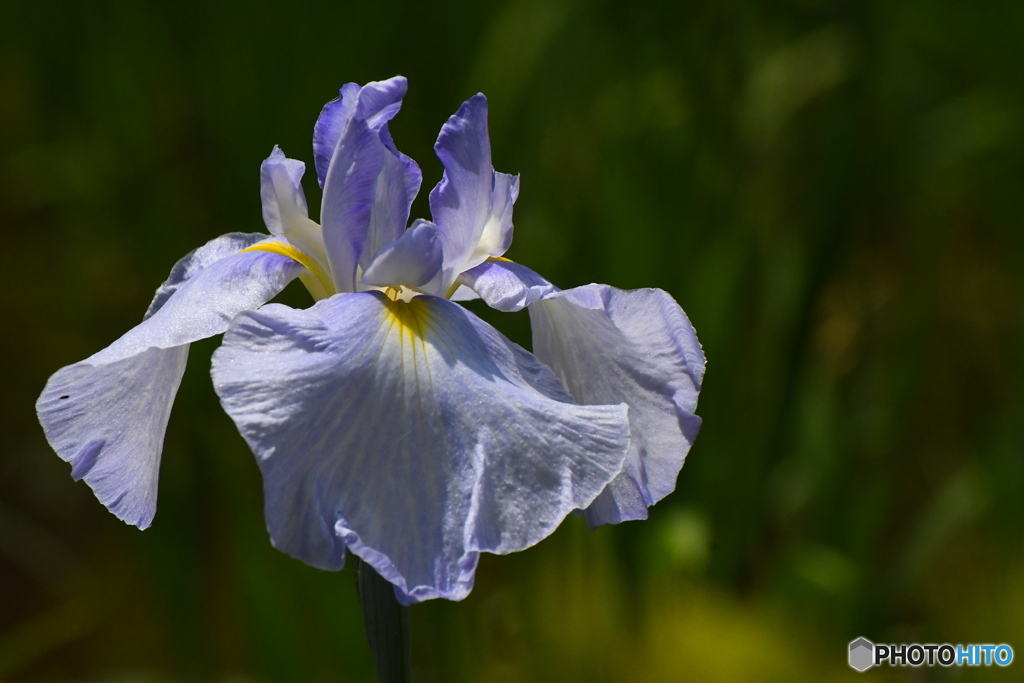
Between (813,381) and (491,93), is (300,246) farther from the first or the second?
(813,381)

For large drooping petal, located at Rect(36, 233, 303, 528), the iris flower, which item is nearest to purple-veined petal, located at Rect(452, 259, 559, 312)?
the iris flower

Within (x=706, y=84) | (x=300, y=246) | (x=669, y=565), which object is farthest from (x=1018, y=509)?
(x=300, y=246)

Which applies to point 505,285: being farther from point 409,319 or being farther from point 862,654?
point 862,654

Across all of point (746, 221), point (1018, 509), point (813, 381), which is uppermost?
point (746, 221)

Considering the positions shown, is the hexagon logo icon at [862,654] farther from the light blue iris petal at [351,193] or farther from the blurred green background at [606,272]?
the light blue iris petal at [351,193]

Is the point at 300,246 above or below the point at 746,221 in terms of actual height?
above

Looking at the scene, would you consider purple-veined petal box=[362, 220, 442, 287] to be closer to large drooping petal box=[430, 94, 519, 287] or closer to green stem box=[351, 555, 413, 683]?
large drooping petal box=[430, 94, 519, 287]

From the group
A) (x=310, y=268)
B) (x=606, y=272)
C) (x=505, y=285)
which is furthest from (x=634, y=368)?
(x=606, y=272)

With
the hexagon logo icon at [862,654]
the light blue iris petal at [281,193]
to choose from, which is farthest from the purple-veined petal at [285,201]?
the hexagon logo icon at [862,654]
